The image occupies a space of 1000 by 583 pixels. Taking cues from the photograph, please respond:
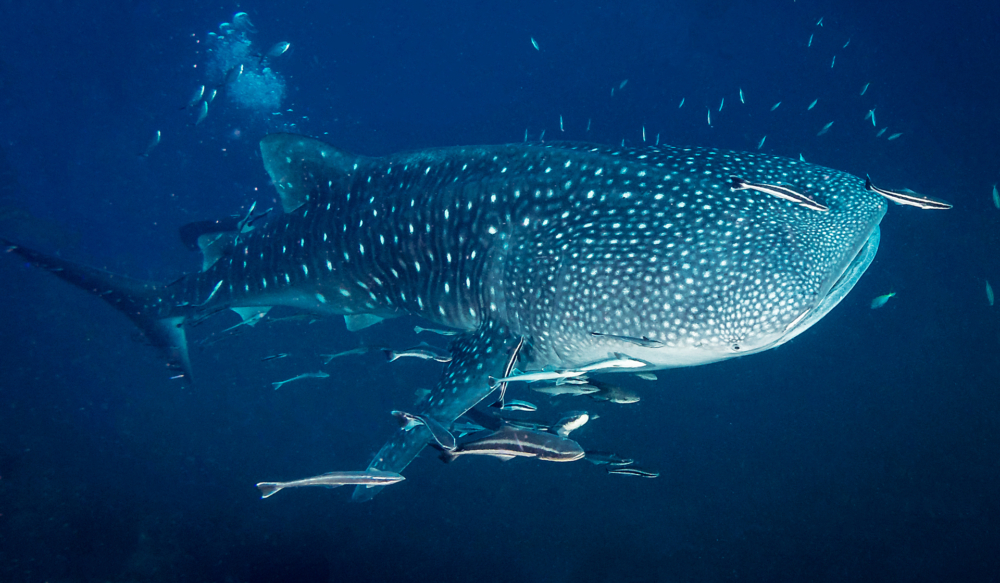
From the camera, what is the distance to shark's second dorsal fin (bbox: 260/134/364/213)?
18.2 feet

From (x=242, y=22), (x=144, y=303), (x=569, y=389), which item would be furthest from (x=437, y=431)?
(x=242, y=22)

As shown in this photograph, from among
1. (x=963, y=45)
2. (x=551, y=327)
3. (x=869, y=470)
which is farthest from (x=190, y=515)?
(x=963, y=45)

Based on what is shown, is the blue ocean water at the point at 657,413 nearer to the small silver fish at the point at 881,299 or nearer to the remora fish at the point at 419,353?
the remora fish at the point at 419,353

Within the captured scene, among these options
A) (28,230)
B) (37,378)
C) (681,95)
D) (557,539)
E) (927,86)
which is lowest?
(557,539)

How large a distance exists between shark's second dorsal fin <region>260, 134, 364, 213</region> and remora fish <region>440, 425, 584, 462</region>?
13.1 ft

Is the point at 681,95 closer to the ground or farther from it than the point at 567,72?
closer to the ground

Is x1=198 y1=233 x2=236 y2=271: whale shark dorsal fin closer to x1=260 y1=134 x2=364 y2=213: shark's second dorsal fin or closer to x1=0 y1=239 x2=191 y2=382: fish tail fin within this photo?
x1=0 y1=239 x2=191 y2=382: fish tail fin

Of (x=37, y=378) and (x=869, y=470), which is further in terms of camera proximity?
(x=37, y=378)

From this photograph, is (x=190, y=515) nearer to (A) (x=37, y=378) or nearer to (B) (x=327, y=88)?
(A) (x=37, y=378)

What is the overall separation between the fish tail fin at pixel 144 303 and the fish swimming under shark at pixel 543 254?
0.16 feet

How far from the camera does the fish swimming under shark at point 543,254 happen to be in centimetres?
316

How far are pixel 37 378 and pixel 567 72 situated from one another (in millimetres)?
25589

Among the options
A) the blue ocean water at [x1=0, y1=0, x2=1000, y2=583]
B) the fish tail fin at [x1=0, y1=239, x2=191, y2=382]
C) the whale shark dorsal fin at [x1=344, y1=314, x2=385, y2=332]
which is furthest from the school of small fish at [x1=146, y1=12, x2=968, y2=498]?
the fish tail fin at [x1=0, y1=239, x2=191, y2=382]

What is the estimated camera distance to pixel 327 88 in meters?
37.9
